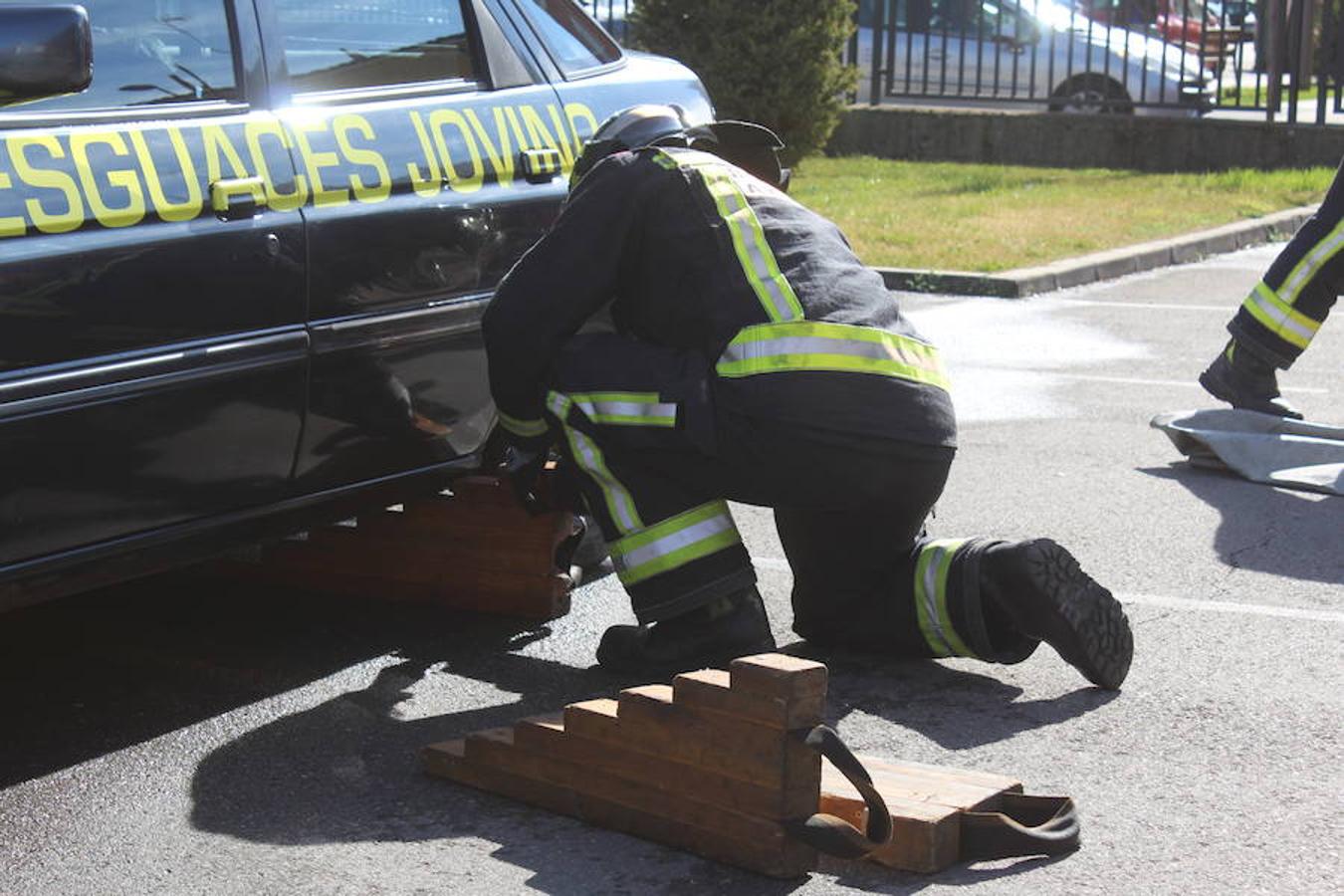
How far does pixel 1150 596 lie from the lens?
479 cm

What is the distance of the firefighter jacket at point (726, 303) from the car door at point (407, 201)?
26 cm

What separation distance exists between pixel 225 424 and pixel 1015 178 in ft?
38.5

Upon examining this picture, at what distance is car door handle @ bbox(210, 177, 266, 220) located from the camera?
3.71 meters

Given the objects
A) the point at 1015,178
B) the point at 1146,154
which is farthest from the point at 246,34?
the point at 1146,154

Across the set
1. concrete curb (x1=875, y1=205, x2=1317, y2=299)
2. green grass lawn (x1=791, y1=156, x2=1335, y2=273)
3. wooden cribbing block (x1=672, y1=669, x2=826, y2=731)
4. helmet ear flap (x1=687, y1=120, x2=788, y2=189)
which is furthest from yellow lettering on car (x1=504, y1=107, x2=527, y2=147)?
green grass lawn (x1=791, y1=156, x2=1335, y2=273)

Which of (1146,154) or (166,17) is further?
(1146,154)

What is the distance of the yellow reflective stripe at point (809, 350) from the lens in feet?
12.5

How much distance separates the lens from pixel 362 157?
407cm

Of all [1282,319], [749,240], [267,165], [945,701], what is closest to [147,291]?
[267,165]

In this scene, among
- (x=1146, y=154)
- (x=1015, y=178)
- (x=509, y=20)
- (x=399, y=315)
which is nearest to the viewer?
(x=399, y=315)

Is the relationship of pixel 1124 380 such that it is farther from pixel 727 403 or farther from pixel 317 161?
pixel 317 161

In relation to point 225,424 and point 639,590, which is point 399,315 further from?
point 639,590

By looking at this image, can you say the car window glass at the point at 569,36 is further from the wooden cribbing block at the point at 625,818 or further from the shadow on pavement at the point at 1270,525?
the shadow on pavement at the point at 1270,525

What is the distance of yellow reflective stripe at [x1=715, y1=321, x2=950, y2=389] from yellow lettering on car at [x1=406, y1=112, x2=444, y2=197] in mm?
796
